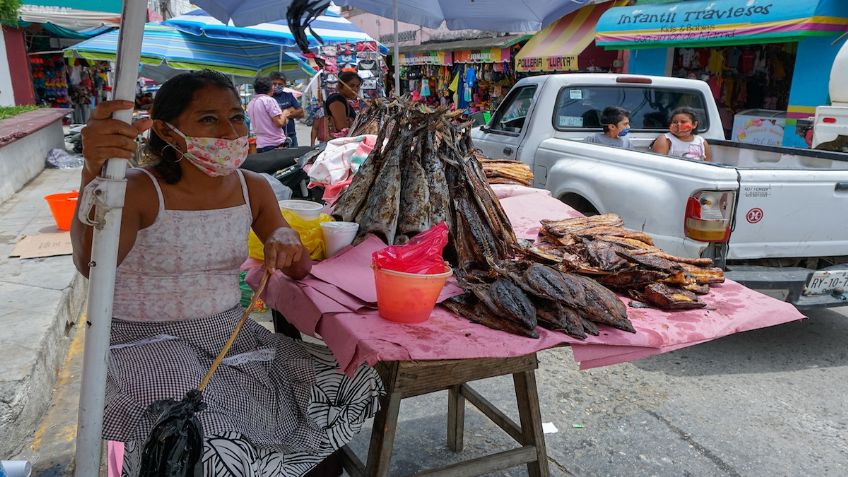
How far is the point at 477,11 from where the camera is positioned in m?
4.14

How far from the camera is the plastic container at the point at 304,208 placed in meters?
2.56

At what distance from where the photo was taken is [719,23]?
9703 millimetres

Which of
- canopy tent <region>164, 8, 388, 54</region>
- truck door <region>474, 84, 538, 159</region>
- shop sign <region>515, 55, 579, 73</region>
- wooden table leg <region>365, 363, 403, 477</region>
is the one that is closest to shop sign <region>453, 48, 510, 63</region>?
shop sign <region>515, 55, 579, 73</region>

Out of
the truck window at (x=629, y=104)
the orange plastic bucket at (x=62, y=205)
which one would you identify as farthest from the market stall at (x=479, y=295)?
the orange plastic bucket at (x=62, y=205)

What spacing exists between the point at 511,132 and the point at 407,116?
360 centimetres

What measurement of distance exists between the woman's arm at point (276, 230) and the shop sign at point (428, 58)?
16396 millimetres

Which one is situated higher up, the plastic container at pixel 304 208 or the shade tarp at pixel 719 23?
the shade tarp at pixel 719 23

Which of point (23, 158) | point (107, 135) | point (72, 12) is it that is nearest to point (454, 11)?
point (107, 135)

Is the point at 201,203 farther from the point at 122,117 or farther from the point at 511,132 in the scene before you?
the point at 511,132

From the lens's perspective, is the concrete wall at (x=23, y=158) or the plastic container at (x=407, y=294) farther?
the concrete wall at (x=23, y=158)

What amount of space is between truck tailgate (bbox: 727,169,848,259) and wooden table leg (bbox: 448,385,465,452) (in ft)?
6.79

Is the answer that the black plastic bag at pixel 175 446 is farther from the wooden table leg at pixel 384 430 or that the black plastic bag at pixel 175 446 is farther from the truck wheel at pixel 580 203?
the truck wheel at pixel 580 203

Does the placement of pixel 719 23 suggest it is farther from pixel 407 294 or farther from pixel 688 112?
pixel 407 294

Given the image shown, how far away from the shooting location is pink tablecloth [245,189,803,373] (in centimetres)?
179
